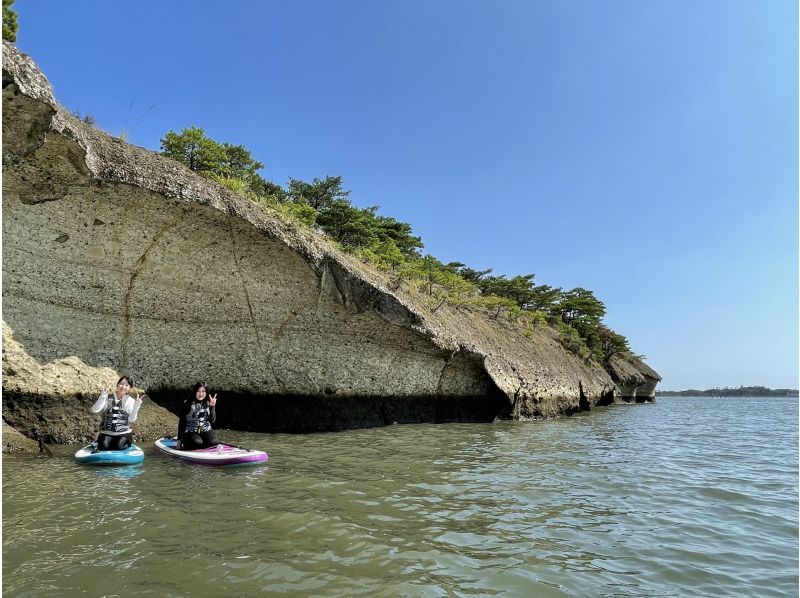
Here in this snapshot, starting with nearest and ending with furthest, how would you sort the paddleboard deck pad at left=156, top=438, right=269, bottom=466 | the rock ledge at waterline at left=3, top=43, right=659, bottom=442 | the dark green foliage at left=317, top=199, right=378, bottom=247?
the paddleboard deck pad at left=156, top=438, right=269, bottom=466, the rock ledge at waterline at left=3, top=43, right=659, bottom=442, the dark green foliage at left=317, top=199, right=378, bottom=247

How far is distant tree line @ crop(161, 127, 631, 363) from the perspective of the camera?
45.4 feet

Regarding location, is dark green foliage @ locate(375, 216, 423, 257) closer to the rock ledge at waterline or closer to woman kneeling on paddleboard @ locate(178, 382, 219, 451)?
the rock ledge at waterline

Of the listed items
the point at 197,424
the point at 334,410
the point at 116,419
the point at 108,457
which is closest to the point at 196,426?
the point at 197,424

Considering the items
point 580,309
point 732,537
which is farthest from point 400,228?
point 732,537

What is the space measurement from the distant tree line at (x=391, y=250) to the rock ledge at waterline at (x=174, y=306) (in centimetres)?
165

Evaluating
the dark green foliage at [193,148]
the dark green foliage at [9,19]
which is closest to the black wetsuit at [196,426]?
the dark green foliage at [193,148]

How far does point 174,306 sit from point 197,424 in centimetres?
349

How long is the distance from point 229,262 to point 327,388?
16.0ft

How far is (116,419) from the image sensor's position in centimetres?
890

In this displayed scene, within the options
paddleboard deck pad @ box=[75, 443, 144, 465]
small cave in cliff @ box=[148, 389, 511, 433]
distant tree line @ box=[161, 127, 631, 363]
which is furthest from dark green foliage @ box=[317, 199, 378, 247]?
paddleboard deck pad @ box=[75, 443, 144, 465]

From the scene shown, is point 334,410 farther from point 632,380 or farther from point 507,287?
point 632,380

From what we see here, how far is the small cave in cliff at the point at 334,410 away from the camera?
13141mm

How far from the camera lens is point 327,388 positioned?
14250 mm

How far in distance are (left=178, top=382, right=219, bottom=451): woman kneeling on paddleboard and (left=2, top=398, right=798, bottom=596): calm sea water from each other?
71 centimetres
